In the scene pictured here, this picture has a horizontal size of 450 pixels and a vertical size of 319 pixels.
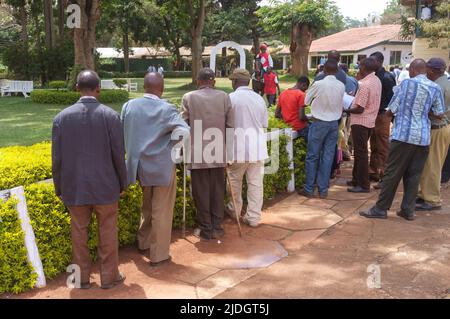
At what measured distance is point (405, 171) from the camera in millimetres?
5629

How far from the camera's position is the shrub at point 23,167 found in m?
3.95

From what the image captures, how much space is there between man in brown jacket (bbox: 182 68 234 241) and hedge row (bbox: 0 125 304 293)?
26.8 inches

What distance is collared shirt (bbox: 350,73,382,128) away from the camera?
21.0 ft

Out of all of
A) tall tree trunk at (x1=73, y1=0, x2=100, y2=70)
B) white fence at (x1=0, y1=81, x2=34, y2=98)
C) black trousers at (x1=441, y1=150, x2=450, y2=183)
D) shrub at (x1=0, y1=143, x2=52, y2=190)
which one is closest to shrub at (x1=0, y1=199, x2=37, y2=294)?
shrub at (x1=0, y1=143, x2=52, y2=190)

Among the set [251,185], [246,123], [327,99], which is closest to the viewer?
[246,123]

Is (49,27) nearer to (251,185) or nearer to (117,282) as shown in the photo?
(251,185)

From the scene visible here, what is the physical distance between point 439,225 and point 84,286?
398 cm

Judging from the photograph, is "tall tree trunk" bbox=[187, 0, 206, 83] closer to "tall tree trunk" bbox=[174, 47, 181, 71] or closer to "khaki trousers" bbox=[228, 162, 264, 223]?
"khaki trousers" bbox=[228, 162, 264, 223]

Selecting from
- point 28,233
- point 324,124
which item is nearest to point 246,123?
point 324,124

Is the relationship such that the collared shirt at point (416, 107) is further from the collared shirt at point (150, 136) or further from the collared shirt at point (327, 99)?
the collared shirt at point (150, 136)

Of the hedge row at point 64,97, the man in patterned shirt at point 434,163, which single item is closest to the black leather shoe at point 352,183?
the man in patterned shirt at point 434,163

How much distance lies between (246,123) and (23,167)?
2332 millimetres

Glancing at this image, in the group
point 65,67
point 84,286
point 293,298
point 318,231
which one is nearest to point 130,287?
point 84,286

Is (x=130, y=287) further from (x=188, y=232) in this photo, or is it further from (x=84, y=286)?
(x=188, y=232)
